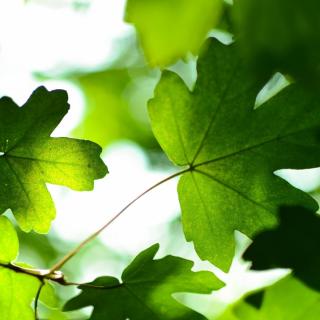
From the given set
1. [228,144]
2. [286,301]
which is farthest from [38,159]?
[286,301]

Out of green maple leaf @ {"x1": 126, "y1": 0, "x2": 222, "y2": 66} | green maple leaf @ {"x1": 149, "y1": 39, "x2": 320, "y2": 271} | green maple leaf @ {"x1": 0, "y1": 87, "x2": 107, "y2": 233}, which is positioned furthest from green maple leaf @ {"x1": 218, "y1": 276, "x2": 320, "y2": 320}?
green maple leaf @ {"x1": 126, "y1": 0, "x2": 222, "y2": 66}

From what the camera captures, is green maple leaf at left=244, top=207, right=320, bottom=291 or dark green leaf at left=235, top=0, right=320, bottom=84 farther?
green maple leaf at left=244, top=207, right=320, bottom=291

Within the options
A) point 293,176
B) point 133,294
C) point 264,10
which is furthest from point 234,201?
point 293,176

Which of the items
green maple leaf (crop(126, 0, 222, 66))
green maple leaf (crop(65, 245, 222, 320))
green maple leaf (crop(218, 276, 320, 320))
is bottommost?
green maple leaf (crop(218, 276, 320, 320))

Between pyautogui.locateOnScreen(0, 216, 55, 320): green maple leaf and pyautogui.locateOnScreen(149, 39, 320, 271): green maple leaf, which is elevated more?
pyautogui.locateOnScreen(149, 39, 320, 271): green maple leaf

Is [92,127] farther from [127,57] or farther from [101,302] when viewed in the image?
[101,302]

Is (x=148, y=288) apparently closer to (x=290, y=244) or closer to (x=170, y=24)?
(x=290, y=244)

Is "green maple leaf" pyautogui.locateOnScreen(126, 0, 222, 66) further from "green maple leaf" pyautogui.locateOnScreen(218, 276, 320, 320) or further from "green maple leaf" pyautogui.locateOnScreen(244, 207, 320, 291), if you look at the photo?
"green maple leaf" pyautogui.locateOnScreen(218, 276, 320, 320)

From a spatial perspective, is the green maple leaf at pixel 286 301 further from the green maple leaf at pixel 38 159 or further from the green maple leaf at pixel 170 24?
the green maple leaf at pixel 170 24
